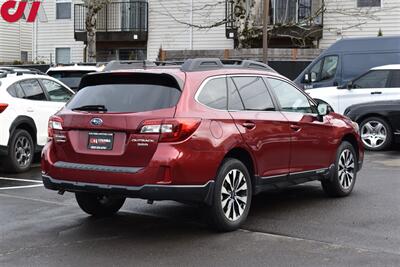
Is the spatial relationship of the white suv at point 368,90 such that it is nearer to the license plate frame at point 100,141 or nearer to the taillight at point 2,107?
the taillight at point 2,107

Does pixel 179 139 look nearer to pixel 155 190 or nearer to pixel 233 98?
pixel 155 190

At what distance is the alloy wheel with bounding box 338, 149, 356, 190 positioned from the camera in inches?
324

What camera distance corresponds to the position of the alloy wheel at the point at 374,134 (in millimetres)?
13356

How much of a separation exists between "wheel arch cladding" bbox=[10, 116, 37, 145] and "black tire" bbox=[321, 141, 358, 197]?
5.09m

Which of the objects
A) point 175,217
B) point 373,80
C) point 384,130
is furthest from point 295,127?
point 373,80

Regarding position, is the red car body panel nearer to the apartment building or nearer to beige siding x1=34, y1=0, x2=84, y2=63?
the apartment building

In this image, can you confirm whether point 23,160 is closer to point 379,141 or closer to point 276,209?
point 276,209

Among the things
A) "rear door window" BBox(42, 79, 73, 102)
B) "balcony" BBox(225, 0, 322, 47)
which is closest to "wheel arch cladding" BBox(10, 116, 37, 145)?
"rear door window" BBox(42, 79, 73, 102)

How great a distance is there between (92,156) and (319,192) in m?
3.83

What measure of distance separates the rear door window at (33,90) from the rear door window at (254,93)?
5.12 metres

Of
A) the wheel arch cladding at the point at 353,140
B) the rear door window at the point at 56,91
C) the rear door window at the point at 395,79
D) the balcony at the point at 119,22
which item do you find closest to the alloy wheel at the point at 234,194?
the wheel arch cladding at the point at 353,140

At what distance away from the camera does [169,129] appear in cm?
583

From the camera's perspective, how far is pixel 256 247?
587 centimetres

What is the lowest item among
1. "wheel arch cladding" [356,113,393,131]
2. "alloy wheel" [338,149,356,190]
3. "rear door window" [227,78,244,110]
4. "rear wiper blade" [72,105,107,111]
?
"alloy wheel" [338,149,356,190]
